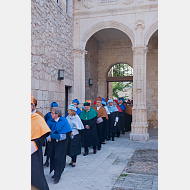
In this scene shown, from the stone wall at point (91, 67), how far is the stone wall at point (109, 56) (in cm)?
30

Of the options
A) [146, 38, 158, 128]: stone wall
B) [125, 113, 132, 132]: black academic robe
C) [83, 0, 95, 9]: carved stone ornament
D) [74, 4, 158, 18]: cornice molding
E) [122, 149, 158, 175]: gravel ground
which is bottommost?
[122, 149, 158, 175]: gravel ground

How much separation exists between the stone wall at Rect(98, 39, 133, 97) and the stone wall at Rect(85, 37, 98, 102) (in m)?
0.30

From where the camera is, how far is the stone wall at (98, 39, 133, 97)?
515 inches

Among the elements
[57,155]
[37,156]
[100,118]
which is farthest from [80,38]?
[37,156]

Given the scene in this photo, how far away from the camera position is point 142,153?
21.9 feet

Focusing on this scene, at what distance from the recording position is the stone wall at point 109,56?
13.1 meters

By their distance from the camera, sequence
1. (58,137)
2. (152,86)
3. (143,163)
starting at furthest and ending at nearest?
(152,86) < (143,163) < (58,137)

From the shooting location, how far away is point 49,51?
7504mm

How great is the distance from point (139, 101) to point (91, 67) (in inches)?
168

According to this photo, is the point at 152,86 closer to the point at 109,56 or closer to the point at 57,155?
the point at 109,56

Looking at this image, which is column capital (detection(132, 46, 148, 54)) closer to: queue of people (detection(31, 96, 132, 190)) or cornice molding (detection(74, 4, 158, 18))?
cornice molding (detection(74, 4, 158, 18))

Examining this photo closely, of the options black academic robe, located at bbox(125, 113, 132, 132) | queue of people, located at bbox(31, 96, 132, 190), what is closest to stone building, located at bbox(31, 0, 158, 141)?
queue of people, located at bbox(31, 96, 132, 190)
